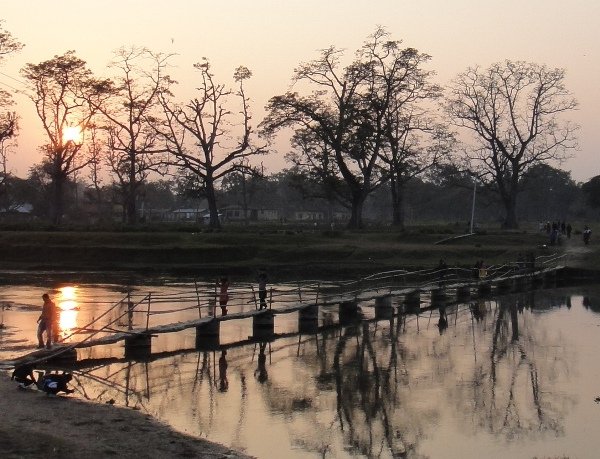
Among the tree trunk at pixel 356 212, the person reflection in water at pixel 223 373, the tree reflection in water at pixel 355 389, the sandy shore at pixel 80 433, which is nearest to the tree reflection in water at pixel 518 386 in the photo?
the tree reflection in water at pixel 355 389

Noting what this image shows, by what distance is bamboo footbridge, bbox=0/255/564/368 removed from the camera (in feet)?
77.6

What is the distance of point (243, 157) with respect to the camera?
7244cm

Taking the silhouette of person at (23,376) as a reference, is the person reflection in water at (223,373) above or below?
below

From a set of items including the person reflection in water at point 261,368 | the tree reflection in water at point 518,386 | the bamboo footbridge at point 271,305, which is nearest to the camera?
the tree reflection in water at point 518,386

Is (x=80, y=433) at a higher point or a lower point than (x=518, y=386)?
higher

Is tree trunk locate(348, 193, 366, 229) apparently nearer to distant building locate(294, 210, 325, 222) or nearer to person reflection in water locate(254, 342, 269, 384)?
person reflection in water locate(254, 342, 269, 384)

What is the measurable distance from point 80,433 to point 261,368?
367 inches

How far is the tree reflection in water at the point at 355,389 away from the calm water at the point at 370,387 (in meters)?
0.04

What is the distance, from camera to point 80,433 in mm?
14383

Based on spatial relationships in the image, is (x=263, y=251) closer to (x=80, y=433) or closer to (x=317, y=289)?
(x=317, y=289)

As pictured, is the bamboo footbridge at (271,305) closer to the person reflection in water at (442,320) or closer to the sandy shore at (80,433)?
the person reflection in water at (442,320)

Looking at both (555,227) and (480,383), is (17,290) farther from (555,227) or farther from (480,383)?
(555,227)

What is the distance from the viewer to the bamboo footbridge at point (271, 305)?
23656 mm

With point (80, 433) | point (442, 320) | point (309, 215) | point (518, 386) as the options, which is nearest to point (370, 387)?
point (518, 386)
